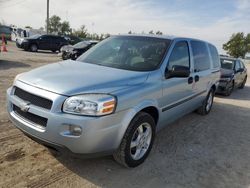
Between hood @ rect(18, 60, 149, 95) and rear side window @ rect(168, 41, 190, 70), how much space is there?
0.75 metres

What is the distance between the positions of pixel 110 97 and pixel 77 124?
0.48 meters

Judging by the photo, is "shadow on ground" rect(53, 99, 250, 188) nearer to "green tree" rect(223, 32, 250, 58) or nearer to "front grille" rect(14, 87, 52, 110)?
"front grille" rect(14, 87, 52, 110)

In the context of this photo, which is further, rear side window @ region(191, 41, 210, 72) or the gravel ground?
rear side window @ region(191, 41, 210, 72)

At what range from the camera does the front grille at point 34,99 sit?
2.84 m

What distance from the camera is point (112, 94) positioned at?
293cm

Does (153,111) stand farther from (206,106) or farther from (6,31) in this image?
(6,31)

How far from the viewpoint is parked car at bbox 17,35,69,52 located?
21422mm

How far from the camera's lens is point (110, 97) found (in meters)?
2.89

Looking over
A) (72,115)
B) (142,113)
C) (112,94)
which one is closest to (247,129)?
(142,113)

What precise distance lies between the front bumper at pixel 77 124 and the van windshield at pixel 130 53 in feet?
3.67

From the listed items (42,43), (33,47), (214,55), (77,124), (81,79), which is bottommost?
(33,47)

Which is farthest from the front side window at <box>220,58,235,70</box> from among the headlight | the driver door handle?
the headlight

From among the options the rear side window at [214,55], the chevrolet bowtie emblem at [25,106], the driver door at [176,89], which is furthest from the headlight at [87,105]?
the rear side window at [214,55]

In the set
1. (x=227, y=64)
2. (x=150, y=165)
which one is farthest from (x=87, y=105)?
(x=227, y=64)
